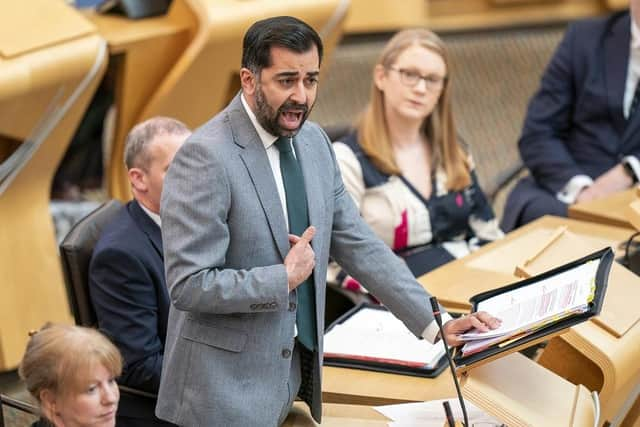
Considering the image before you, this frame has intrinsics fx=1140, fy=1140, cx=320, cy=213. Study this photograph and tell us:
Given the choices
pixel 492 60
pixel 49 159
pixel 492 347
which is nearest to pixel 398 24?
pixel 492 60

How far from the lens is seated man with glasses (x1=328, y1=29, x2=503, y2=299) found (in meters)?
3.30

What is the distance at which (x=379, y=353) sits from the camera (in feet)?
8.42

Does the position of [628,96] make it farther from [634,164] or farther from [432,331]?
[432,331]

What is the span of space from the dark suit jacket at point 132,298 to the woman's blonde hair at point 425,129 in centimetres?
96

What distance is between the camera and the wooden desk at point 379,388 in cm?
242

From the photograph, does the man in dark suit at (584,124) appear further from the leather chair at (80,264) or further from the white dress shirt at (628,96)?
the leather chair at (80,264)

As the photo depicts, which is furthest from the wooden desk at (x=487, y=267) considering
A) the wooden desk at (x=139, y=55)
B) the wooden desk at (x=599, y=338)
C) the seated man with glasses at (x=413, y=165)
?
the wooden desk at (x=139, y=55)

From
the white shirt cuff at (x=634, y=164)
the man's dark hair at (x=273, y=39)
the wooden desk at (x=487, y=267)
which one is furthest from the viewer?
the white shirt cuff at (x=634, y=164)

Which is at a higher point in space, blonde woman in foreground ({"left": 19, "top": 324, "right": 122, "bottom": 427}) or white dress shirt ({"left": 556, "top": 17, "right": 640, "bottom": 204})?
blonde woman in foreground ({"left": 19, "top": 324, "right": 122, "bottom": 427})

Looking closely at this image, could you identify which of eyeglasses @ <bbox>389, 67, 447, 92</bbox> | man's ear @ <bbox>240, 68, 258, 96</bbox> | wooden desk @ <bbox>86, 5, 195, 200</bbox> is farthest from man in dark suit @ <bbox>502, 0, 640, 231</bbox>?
man's ear @ <bbox>240, 68, 258, 96</bbox>

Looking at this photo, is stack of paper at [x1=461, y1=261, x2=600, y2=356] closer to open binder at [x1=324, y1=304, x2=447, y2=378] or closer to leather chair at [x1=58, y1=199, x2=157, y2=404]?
open binder at [x1=324, y1=304, x2=447, y2=378]

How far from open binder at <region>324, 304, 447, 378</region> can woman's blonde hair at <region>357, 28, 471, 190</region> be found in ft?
2.29

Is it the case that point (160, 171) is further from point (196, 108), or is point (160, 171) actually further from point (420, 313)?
point (196, 108)

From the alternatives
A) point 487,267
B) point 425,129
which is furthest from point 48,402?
point 425,129
